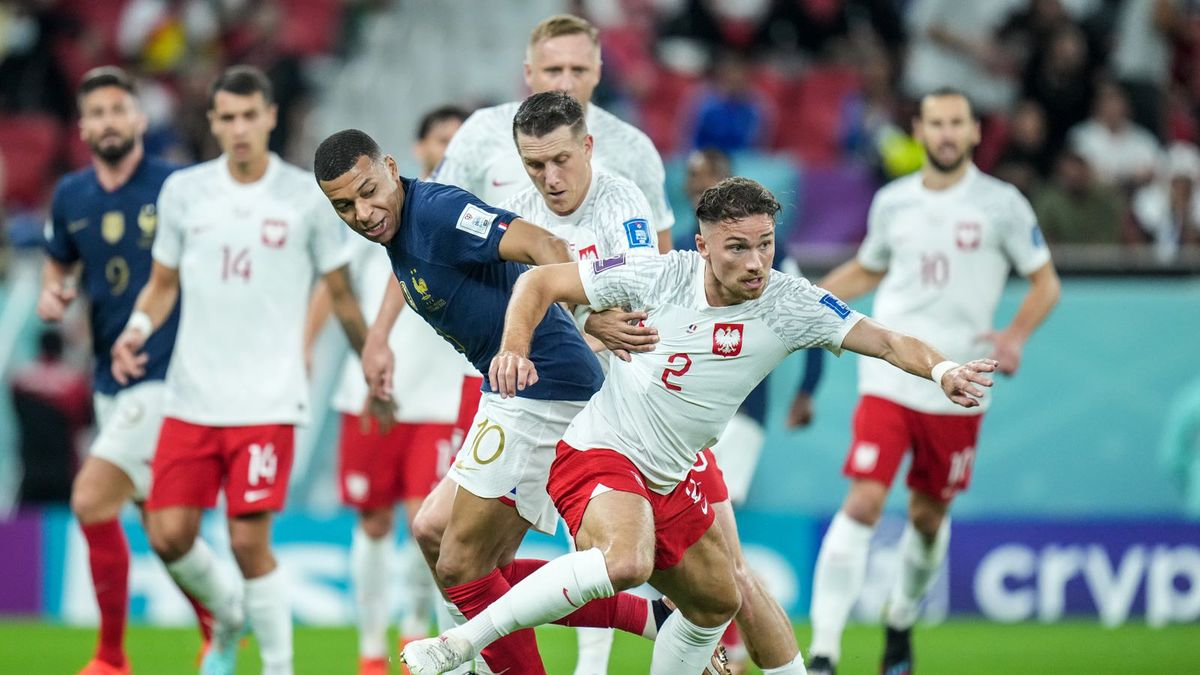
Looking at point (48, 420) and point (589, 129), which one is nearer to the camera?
point (589, 129)

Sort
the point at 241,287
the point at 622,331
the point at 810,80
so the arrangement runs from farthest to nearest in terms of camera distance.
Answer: the point at 810,80 < the point at 241,287 < the point at 622,331

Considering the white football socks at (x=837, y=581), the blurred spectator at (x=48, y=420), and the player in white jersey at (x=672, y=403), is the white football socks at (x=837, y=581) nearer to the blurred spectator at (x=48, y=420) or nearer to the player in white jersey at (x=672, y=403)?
the player in white jersey at (x=672, y=403)

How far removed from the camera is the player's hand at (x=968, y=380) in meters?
5.56

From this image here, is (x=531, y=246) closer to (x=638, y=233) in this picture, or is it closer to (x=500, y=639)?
(x=638, y=233)

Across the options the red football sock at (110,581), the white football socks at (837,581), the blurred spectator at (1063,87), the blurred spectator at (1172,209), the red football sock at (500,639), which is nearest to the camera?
the red football sock at (500,639)

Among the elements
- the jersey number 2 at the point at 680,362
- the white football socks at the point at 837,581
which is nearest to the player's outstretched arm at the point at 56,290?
the jersey number 2 at the point at 680,362

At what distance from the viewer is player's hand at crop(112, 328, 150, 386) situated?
7773 mm

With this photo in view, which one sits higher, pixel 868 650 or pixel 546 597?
pixel 546 597

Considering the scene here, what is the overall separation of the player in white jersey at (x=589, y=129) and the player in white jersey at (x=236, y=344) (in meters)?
0.93

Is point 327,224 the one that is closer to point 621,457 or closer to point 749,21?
point 621,457

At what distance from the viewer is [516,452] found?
6.31 m

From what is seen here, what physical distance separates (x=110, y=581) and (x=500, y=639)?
9.44 feet

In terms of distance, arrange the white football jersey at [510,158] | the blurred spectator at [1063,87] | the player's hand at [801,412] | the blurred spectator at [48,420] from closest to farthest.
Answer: the white football jersey at [510,158] < the player's hand at [801,412] < the blurred spectator at [48,420] < the blurred spectator at [1063,87]

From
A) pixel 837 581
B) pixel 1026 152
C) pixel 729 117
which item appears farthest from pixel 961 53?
pixel 837 581
